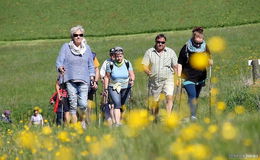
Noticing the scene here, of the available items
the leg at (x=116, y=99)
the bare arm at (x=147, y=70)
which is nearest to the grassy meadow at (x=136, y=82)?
the bare arm at (x=147, y=70)

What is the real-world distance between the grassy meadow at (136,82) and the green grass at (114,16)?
7 cm

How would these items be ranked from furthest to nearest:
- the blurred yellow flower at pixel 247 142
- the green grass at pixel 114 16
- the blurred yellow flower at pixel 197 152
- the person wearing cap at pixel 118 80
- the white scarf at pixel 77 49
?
1. the green grass at pixel 114 16
2. the person wearing cap at pixel 118 80
3. the white scarf at pixel 77 49
4. the blurred yellow flower at pixel 247 142
5. the blurred yellow flower at pixel 197 152

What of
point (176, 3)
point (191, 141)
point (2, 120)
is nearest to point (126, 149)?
point (191, 141)

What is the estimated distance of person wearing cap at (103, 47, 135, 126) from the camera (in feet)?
34.5

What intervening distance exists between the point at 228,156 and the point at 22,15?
142ft

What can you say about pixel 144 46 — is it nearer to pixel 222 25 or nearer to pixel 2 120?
pixel 222 25

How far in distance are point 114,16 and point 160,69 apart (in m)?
32.5

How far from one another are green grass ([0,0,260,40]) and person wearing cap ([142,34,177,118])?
88.8ft

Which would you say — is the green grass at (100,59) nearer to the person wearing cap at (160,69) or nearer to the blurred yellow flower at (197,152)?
the person wearing cap at (160,69)

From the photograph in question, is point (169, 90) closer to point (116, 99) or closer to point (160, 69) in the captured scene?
point (160, 69)

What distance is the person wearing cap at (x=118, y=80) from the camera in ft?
34.5

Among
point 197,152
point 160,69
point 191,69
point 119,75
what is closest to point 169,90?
point 160,69

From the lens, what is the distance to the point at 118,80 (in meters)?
10.6

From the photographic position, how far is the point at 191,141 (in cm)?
339
